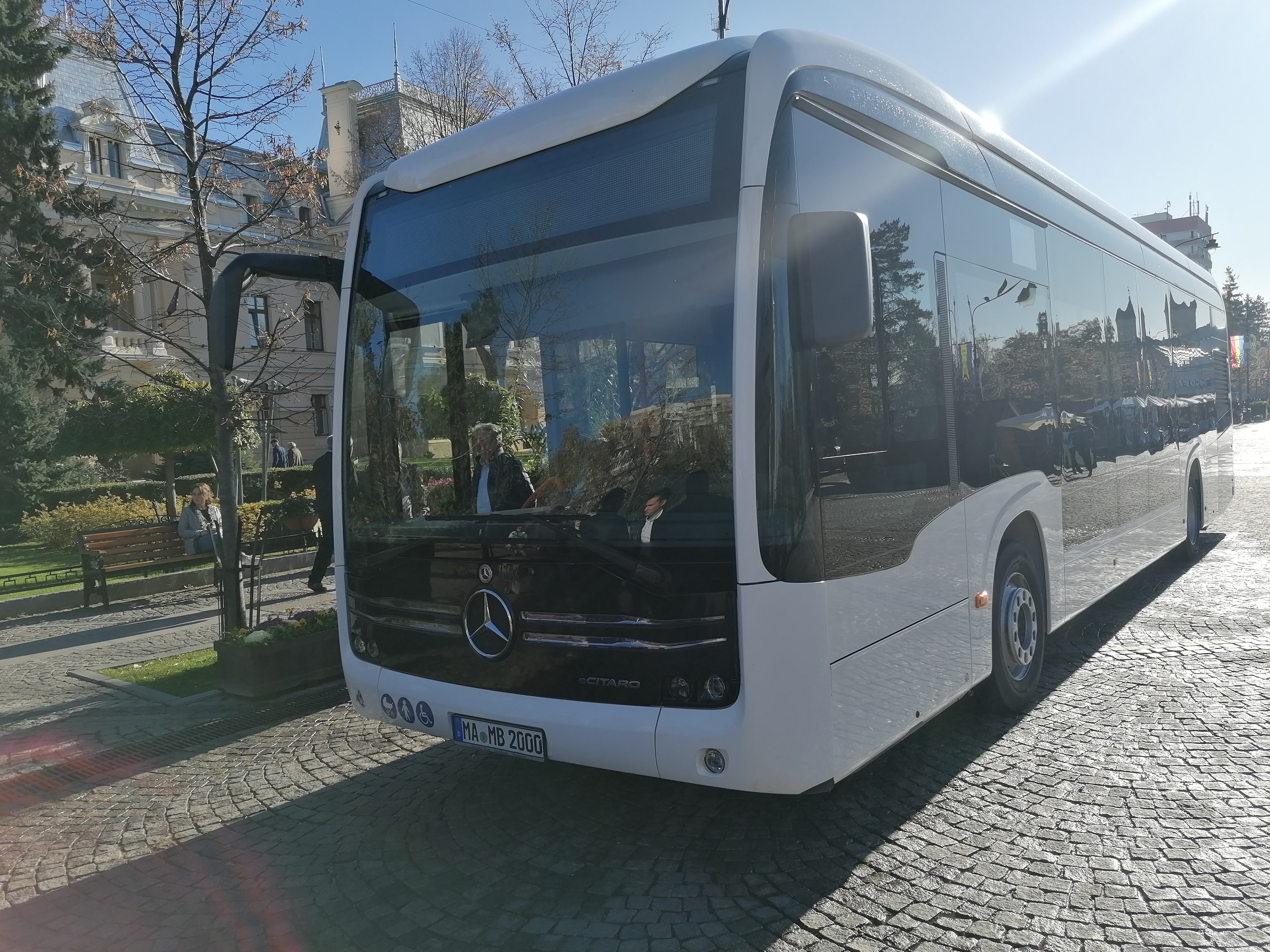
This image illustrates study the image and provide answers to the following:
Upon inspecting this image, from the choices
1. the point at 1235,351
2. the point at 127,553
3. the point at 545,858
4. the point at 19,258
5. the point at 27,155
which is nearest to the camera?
the point at 545,858

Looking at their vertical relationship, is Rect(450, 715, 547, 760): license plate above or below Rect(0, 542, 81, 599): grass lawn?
above

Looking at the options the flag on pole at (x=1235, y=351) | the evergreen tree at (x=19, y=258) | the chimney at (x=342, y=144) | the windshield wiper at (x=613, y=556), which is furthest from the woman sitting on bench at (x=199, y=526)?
the flag on pole at (x=1235, y=351)

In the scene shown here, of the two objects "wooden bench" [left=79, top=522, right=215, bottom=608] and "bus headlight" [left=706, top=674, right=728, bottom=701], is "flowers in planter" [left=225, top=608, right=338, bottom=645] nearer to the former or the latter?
"bus headlight" [left=706, top=674, right=728, bottom=701]

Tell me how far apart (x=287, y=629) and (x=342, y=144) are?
18.1 metres

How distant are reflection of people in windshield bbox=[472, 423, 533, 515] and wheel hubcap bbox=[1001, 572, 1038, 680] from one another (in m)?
2.76

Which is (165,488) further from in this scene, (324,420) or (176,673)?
(176,673)

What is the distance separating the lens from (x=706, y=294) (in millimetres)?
3623

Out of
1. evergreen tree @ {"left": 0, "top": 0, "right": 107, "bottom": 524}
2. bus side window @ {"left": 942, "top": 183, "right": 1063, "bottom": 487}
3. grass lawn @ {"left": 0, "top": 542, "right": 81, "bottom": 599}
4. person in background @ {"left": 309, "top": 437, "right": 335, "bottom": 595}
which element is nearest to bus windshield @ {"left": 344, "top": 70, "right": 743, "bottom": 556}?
bus side window @ {"left": 942, "top": 183, "right": 1063, "bottom": 487}

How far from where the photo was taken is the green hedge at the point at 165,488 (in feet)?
84.0

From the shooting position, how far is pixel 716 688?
359cm

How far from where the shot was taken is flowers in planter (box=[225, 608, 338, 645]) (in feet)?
23.7

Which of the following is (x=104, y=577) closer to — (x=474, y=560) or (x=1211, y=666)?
(x=474, y=560)

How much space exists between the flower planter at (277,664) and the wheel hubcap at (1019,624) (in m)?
4.35

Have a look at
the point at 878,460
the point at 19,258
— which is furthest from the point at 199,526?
the point at 878,460
